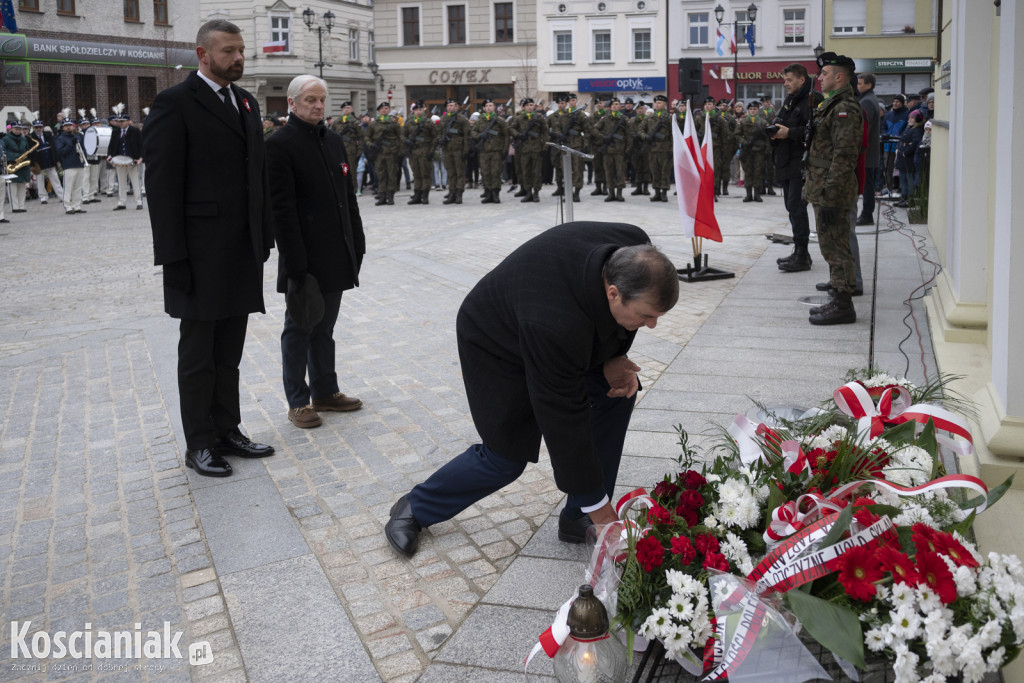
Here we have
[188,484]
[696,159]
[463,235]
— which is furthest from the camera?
[463,235]

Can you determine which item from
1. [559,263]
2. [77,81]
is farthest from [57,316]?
[77,81]

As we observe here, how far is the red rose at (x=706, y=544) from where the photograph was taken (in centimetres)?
287

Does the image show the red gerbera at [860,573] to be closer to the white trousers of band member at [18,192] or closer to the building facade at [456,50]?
the white trousers of band member at [18,192]

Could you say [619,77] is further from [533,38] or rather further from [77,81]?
[77,81]

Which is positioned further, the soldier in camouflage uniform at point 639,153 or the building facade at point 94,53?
the building facade at point 94,53

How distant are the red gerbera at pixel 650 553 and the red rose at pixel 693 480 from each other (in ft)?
1.39

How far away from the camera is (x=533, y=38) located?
4978 cm

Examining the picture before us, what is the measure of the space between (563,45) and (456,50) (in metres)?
6.12

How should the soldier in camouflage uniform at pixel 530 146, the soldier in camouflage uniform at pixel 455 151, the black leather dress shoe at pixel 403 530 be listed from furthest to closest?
1. the soldier in camouflage uniform at pixel 455 151
2. the soldier in camouflage uniform at pixel 530 146
3. the black leather dress shoe at pixel 403 530

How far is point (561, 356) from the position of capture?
10.4ft

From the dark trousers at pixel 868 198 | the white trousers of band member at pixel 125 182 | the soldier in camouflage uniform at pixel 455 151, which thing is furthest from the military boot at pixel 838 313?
the white trousers of band member at pixel 125 182

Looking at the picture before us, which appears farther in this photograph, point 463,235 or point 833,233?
point 463,235

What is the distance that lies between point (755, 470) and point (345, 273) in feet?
10.1

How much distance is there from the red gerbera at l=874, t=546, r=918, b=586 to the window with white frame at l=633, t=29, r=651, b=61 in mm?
46510
